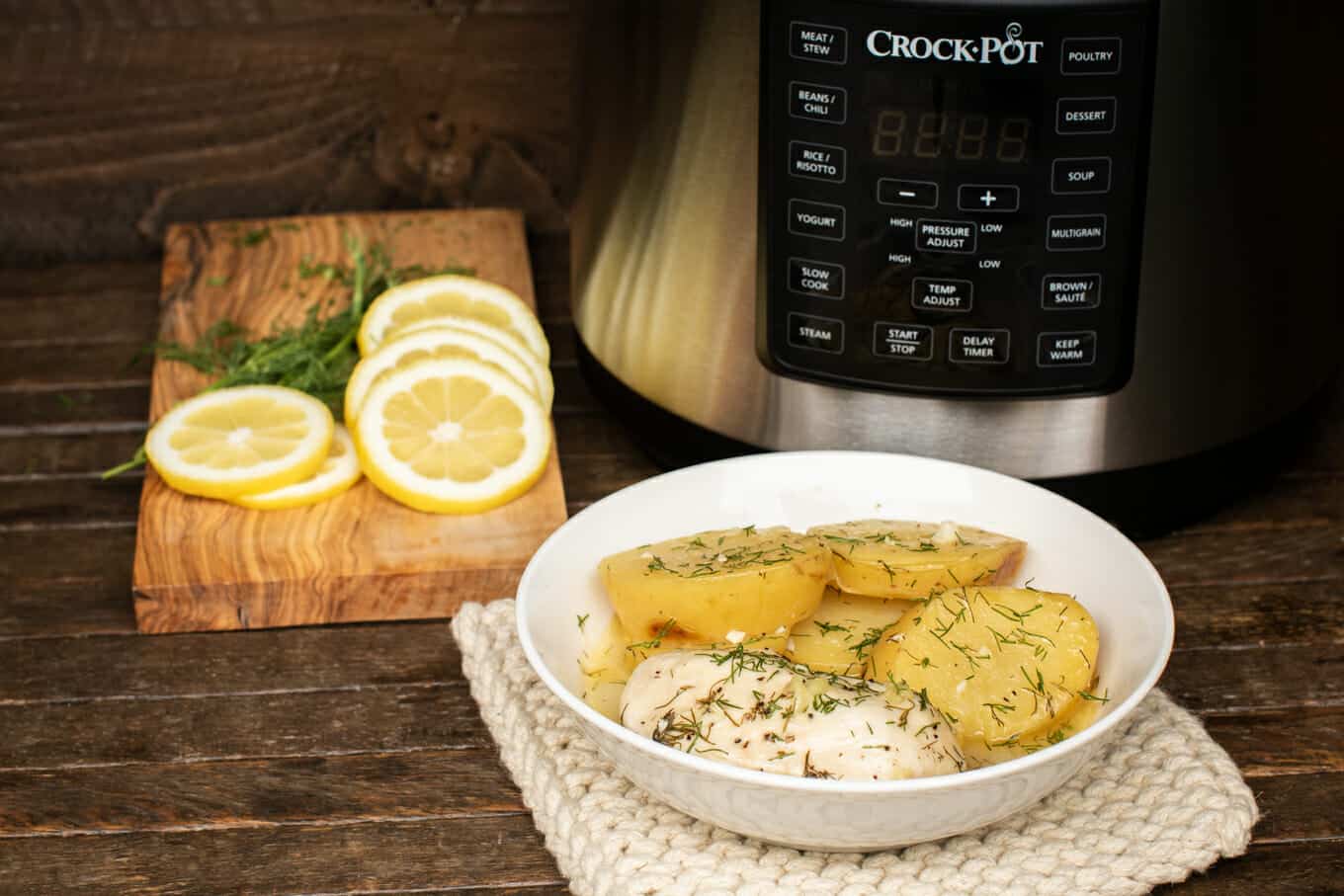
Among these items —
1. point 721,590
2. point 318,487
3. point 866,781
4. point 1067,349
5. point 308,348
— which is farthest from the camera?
point 308,348

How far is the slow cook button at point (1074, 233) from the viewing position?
70cm

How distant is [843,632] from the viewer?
663mm

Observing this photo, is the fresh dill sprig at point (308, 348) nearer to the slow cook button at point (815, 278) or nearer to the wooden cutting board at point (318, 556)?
the wooden cutting board at point (318, 556)

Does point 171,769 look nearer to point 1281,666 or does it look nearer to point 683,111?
point 683,111

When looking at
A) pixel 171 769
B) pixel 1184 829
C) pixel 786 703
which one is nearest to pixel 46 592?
pixel 171 769

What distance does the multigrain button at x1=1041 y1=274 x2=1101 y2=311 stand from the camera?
2.35ft

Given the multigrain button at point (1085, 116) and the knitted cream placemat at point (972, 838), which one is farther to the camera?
the multigrain button at point (1085, 116)

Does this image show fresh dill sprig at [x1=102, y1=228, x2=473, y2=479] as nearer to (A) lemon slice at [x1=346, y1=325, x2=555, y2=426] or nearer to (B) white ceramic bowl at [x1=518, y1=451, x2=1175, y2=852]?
(A) lemon slice at [x1=346, y1=325, x2=555, y2=426]

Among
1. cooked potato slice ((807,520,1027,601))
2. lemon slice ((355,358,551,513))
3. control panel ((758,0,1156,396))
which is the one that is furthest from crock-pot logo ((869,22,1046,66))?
lemon slice ((355,358,551,513))

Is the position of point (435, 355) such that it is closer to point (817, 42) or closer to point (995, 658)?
point (817, 42)

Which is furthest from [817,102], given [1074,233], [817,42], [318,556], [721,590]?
[318,556]

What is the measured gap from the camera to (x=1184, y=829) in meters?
0.59

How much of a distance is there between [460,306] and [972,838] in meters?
0.51

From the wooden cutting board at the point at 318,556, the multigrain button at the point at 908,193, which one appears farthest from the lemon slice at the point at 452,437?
the multigrain button at the point at 908,193
